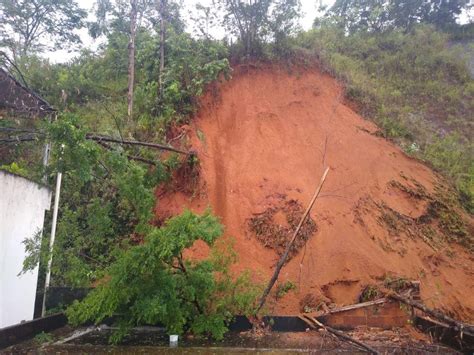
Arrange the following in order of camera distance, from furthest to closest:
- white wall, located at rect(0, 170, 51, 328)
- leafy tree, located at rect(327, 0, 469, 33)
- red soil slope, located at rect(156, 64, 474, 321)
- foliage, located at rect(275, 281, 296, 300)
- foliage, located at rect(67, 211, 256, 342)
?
leafy tree, located at rect(327, 0, 469, 33) → red soil slope, located at rect(156, 64, 474, 321) → foliage, located at rect(275, 281, 296, 300) → white wall, located at rect(0, 170, 51, 328) → foliage, located at rect(67, 211, 256, 342)

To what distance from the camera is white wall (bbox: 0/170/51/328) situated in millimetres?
7238

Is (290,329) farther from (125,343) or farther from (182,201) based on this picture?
(182,201)

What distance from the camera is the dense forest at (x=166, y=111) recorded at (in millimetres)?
7277

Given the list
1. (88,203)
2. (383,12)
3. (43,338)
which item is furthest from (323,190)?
(383,12)

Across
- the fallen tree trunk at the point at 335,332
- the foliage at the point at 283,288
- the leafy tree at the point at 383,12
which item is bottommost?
the fallen tree trunk at the point at 335,332

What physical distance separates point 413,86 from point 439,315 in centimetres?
1213

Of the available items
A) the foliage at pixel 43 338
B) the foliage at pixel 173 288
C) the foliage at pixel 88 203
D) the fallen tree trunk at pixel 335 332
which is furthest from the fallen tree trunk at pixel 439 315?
the foliage at pixel 43 338

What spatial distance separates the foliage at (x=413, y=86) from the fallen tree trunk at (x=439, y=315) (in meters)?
5.23

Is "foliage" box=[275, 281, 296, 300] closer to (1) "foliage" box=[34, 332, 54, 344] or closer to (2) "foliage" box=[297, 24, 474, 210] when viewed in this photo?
(1) "foliage" box=[34, 332, 54, 344]

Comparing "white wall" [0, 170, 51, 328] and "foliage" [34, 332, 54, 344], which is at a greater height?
"white wall" [0, 170, 51, 328]

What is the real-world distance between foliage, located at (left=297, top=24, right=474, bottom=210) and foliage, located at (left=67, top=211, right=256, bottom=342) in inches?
321

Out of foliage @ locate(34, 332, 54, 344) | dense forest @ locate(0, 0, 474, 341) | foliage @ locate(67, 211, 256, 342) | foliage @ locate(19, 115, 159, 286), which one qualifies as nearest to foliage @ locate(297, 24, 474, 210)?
dense forest @ locate(0, 0, 474, 341)

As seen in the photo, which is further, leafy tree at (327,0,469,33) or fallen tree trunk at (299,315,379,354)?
leafy tree at (327,0,469,33)

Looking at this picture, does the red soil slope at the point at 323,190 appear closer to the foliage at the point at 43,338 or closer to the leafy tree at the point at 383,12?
the foliage at the point at 43,338
